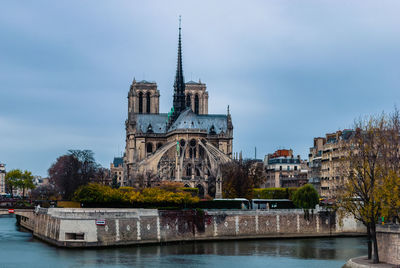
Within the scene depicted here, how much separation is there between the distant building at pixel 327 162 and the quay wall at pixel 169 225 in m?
12.2

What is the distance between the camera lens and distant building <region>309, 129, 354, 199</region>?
93562 mm

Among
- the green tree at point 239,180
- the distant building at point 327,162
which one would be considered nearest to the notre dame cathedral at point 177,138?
the green tree at point 239,180

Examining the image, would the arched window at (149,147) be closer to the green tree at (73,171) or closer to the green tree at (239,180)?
the green tree at (73,171)

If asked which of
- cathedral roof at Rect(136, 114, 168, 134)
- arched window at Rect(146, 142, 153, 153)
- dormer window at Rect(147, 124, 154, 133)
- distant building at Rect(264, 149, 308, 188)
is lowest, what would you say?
distant building at Rect(264, 149, 308, 188)

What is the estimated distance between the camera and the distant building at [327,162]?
93.6 metres

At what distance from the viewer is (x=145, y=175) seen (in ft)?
386

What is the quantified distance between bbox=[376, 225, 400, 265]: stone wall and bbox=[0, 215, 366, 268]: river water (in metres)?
6.74

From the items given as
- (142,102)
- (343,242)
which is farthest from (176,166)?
(343,242)

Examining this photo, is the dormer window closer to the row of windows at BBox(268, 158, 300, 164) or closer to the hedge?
the row of windows at BBox(268, 158, 300, 164)

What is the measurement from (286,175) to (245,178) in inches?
1210

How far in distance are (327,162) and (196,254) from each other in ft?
143

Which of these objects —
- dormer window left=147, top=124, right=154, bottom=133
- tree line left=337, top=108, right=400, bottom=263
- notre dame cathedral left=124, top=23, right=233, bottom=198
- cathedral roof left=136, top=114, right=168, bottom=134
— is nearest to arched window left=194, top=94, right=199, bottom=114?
notre dame cathedral left=124, top=23, right=233, bottom=198

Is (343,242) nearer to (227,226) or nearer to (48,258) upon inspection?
(227,226)

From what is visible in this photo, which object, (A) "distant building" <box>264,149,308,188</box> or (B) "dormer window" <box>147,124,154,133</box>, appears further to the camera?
(B) "dormer window" <box>147,124,154,133</box>
